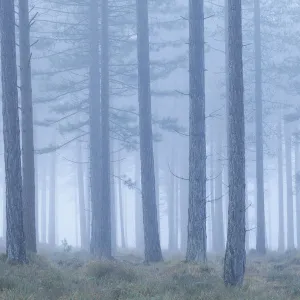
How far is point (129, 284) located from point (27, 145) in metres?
6.40

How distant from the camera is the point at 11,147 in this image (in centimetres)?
1369

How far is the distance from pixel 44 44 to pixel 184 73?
50.7ft

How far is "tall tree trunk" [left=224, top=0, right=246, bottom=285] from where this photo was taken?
12227 mm

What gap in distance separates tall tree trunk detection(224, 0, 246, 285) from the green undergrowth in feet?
1.68

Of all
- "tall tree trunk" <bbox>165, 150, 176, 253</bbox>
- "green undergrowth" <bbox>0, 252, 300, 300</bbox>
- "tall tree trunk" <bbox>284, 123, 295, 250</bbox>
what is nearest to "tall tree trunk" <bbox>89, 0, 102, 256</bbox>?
"green undergrowth" <bbox>0, 252, 300, 300</bbox>

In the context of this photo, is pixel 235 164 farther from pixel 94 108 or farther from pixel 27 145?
pixel 94 108

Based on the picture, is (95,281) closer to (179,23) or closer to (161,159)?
(179,23)

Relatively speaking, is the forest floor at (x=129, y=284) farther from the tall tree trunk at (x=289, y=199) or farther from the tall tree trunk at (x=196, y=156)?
the tall tree trunk at (x=289, y=199)

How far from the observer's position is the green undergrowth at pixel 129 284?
10.5 m

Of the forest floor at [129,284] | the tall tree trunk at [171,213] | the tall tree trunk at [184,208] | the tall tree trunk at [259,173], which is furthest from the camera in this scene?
the tall tree trunk at [171,213]

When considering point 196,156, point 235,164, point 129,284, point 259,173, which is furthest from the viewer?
point 259,173

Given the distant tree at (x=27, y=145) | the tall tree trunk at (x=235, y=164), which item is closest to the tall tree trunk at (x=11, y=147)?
the distant tree at (x=27, y=145)

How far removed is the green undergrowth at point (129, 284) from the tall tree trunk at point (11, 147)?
1.64ft

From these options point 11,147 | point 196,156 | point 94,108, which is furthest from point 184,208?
point 11,147
